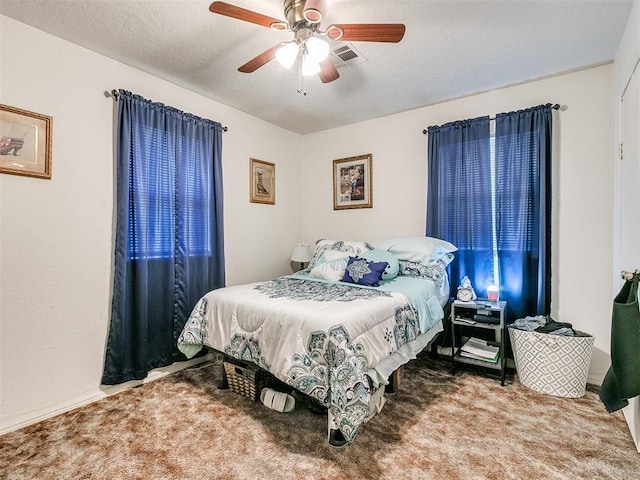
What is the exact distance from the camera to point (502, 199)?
2953 millimetres

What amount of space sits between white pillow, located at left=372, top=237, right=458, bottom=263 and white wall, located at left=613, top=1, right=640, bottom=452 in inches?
46.6

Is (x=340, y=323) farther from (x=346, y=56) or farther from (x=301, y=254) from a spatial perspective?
(x=301, y=254)

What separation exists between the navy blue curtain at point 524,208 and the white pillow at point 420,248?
49 centimetres

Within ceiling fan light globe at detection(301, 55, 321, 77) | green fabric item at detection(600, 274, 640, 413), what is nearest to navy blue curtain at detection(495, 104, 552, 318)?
green fabric item at detection(600, 274, 640, 413)

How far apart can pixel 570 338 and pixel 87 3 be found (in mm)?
3922

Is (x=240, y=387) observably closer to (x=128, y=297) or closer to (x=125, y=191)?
(x=128, y=297)

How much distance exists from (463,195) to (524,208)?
1.76 ft

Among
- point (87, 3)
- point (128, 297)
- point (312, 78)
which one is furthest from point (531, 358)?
point (87, 3)

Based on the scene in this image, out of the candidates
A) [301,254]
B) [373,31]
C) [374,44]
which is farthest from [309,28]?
[301,254]

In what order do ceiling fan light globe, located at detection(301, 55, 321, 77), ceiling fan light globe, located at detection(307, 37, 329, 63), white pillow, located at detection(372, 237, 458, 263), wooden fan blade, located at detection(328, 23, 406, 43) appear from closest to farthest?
wooden fan blade, located at detection(328, 23, 406, 43) < ceiling fan light globe, located at detection(307, 37, 329, 63) < ceiling fan light globe, located at detection(301, 55, 321, 77) < white pillow, located at detection(372, 237, 458, 263)

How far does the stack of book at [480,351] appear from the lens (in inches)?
106

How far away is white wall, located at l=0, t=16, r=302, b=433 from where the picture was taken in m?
2.05

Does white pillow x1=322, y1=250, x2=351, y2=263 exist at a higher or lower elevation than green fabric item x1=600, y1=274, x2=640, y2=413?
higher

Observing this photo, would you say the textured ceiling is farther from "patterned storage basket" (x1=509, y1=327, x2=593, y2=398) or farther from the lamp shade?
"patterned storage basket" (x1=509, y1=327, x2=593, y2=398)
